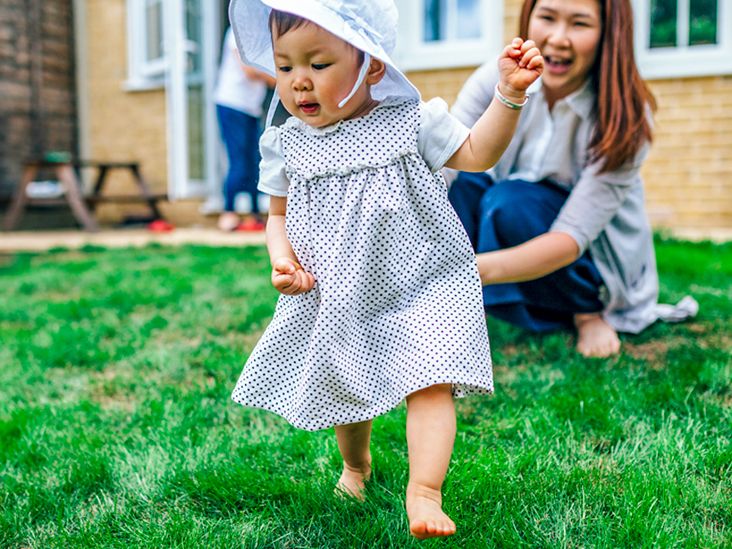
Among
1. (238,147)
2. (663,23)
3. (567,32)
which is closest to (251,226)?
(238,147)

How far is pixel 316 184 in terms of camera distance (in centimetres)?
144

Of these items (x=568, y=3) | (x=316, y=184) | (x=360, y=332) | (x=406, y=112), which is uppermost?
(x=568, y=3)

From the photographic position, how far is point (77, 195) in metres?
7.11

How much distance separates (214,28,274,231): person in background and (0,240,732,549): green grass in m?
3.32

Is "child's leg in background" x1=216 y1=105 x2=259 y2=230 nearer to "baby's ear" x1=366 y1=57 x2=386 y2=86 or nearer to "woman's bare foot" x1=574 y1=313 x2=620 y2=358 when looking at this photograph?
"woman's bare foot" x1=574 y1=313 x2=620 y2=358

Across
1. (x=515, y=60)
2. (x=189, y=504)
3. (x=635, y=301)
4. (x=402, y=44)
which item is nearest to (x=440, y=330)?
(x=515, y=60)

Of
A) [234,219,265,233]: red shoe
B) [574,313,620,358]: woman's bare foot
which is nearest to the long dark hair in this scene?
[574,313,620,358]: woman's bare foot

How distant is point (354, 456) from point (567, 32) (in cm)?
137

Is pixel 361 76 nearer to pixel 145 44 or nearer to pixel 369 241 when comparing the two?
pixel 369 241

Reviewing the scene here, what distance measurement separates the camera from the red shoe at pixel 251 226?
643 cm

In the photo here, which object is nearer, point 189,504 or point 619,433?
point 189,504

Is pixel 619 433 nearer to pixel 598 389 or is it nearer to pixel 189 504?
pixel 598 389

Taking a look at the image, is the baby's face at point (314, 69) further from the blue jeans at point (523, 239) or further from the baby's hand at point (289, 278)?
the blue jeans at point (523, 239)

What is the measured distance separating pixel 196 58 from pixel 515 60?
6.53 metres
